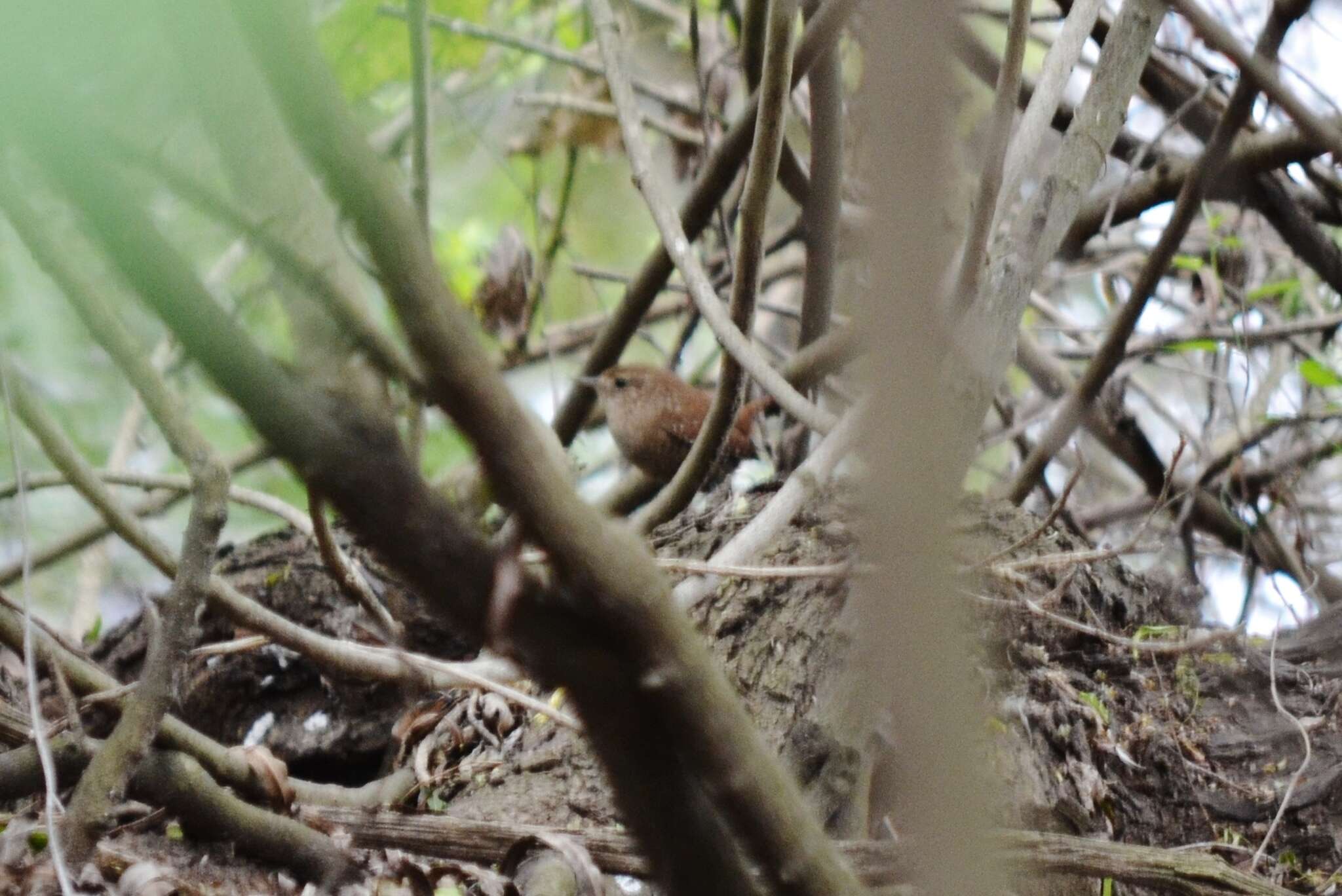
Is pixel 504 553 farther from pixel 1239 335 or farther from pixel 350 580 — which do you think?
pixel 1239 335

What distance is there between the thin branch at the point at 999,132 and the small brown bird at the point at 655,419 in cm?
182

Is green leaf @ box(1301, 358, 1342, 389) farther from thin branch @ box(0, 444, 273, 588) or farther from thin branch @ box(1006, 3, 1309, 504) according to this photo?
thin branch @ box(0, 444, 273, 588)

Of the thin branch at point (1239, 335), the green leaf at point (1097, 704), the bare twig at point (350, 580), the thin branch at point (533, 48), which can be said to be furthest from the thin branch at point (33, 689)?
the thin branch at point (1239, 335)

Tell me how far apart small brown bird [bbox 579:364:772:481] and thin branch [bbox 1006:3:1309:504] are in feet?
3.85

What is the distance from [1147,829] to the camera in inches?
81.1

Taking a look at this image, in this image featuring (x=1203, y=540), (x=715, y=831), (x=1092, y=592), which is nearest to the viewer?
(x=715, y=831)

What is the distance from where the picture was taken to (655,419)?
413 centimetres

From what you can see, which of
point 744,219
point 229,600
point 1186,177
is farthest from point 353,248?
point 1186,177

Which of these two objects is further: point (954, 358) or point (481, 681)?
point (954, 358)

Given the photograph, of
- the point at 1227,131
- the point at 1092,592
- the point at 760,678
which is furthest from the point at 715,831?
the point at 1227,131

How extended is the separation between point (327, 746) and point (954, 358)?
150 centimetres

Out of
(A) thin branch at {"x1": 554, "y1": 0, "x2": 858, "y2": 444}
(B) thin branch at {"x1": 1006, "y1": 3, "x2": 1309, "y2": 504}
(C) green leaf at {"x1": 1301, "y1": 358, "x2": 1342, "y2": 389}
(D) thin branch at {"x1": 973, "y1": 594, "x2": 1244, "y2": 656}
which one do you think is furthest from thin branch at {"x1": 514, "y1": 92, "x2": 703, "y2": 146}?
(D) thin branch at {"x1": 973, "y1": 594, "x2": 1244, "y2": 656}

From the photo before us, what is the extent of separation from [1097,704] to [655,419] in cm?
221

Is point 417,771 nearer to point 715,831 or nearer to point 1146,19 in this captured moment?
point 715,831
